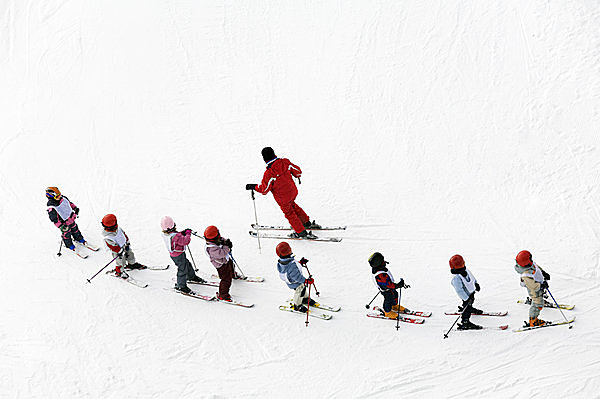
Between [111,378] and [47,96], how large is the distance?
1027cm

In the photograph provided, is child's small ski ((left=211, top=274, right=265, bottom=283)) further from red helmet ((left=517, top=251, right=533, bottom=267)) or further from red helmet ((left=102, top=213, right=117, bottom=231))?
red helmet ((left=517, top=251, right=533, bottom=267))

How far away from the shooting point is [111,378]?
7.56 m

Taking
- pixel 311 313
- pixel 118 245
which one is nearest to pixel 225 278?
pixel 311 313

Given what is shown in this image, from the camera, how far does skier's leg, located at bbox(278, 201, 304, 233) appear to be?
9.83m

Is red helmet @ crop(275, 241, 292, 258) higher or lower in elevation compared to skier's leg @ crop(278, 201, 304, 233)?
lower

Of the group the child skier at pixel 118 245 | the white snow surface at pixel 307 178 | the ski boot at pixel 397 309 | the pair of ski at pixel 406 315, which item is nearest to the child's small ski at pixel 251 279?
the white snow surface at pixel 307 178

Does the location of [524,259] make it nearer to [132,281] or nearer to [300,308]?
[300,308]

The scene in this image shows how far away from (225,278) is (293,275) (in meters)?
1.23

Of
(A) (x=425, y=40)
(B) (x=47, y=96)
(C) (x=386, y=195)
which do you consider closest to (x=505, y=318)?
(C) (x=386, y=195)

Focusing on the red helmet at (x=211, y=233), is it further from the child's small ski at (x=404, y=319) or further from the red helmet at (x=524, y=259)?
the red helmet at (x=524, y=259)

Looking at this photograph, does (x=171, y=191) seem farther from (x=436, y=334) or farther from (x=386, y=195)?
(x=436, y=334)

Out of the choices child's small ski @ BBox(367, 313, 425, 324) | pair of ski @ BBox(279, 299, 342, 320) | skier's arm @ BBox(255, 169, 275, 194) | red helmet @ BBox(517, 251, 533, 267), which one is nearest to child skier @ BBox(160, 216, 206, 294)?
skier's arm @ BBox(255, 169, 275, 194)

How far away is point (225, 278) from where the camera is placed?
8.71 meters

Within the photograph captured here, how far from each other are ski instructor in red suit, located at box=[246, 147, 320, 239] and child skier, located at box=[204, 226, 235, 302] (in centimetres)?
140
